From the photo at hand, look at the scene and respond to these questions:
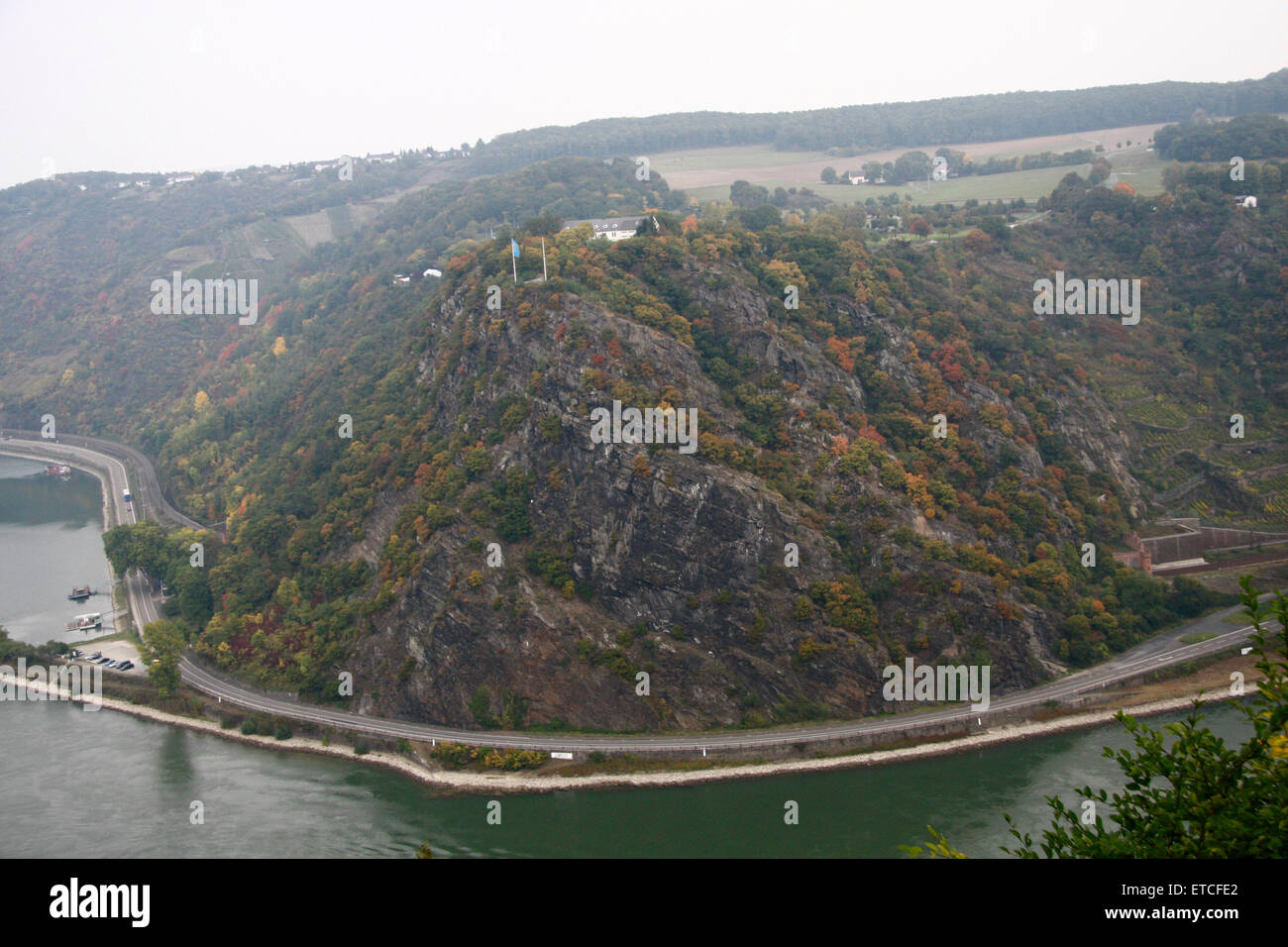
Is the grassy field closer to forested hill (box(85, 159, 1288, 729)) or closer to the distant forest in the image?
the distant forest

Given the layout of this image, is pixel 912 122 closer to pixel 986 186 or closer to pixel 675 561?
pixel 986 186

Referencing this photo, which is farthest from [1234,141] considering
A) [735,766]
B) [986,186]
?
[735,766]

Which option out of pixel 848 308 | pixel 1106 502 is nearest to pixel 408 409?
pixel 848 308

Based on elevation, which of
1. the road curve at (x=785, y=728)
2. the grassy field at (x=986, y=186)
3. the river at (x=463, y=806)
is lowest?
the river at (x=463, y=806)

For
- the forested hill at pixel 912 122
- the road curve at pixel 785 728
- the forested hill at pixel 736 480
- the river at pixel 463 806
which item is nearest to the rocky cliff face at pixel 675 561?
the forested hill at pixel 736 480

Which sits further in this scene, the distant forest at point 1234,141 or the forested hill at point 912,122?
the forested hill at point 912,122

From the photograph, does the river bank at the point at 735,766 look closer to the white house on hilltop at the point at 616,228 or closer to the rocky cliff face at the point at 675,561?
the rocky cliff face at the point at 675,561
